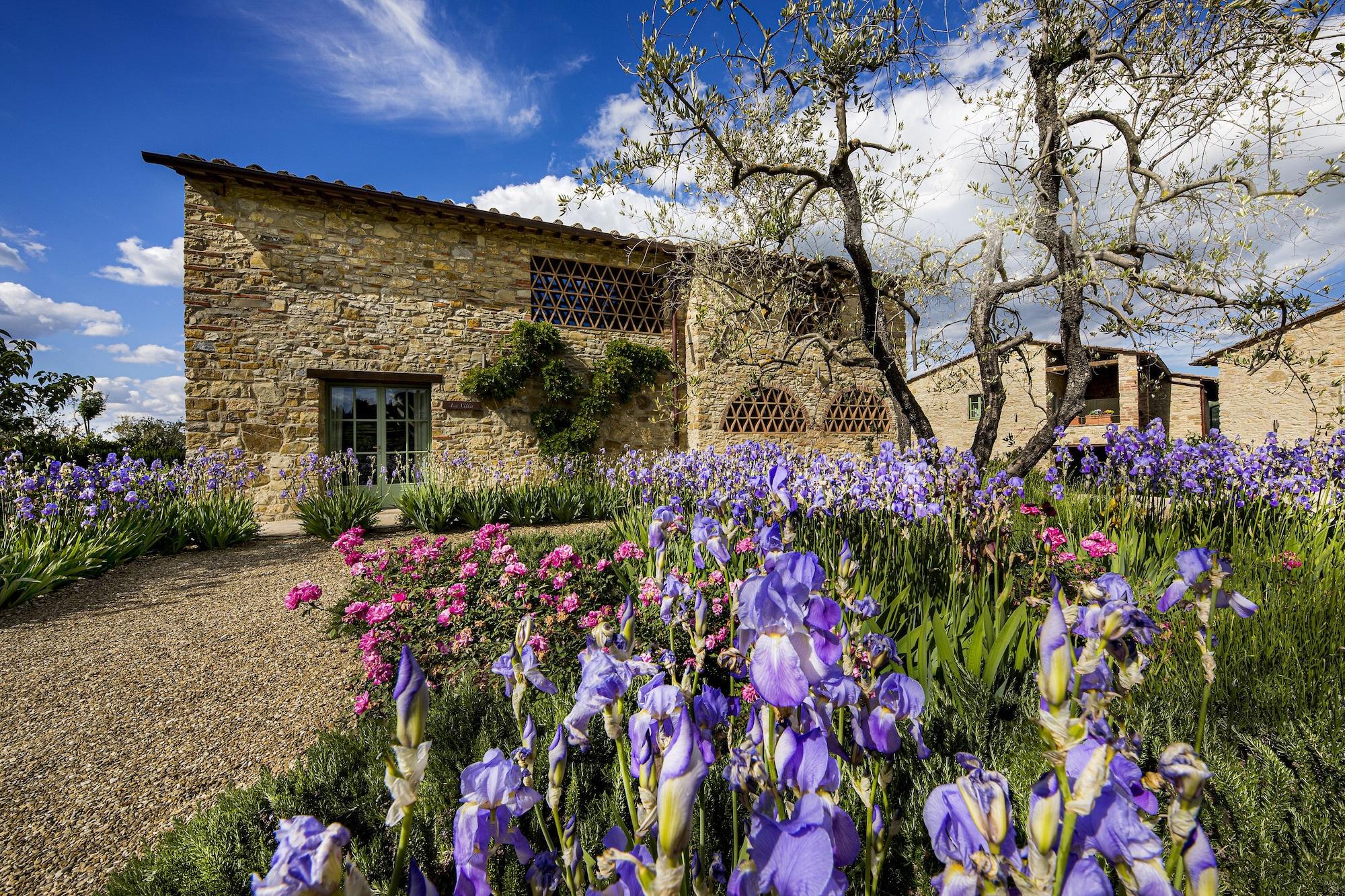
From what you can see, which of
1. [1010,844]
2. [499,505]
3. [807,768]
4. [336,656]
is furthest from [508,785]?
[499,505]

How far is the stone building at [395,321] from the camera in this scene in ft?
25.5

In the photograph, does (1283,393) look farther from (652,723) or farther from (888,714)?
(652,723)

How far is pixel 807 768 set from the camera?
0.62m

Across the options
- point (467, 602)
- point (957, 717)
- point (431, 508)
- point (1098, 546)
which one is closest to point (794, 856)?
point (957, 717)

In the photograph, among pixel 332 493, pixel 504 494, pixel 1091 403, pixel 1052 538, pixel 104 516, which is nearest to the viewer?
pixel 1052 538

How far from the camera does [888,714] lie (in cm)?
82

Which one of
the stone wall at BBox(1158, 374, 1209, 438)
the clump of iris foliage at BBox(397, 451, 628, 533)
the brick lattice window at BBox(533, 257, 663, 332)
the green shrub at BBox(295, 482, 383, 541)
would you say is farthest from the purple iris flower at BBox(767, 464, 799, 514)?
the stone wall at BBox(1158, 374, 1209, 438)

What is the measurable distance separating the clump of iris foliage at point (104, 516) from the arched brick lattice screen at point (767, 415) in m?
7.73

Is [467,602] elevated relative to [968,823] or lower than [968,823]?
lower

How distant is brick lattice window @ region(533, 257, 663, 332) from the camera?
9945 millimetres

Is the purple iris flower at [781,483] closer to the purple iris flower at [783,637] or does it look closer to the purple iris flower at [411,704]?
the purple iris flower at [783,637]

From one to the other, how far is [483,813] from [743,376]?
974 centimetres

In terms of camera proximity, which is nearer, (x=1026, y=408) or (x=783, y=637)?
(x=783, y=637)

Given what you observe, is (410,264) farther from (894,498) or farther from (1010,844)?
(1010,844)
